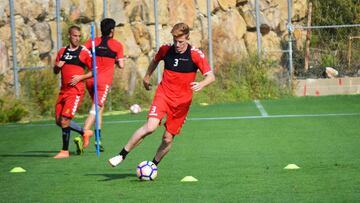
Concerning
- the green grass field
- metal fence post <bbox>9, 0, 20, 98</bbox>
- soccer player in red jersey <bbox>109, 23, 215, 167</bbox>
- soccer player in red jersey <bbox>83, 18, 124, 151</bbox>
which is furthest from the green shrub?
soccer player in red jersey <bbox>109, 23, 215, 167</bbox>

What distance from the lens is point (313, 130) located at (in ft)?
63.9

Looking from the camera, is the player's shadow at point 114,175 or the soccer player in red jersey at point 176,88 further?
the player's shadow at point 114,175

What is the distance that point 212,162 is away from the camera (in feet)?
47.2

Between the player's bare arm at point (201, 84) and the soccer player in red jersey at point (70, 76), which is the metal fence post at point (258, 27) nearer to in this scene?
the soccer player in red jersey at point (70, 76)

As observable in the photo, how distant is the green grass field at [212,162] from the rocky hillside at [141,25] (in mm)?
3527

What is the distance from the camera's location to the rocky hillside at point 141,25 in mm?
26172

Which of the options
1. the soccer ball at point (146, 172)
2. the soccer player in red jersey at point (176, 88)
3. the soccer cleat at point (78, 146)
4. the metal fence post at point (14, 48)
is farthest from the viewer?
the metal fence post at point (14, 48)

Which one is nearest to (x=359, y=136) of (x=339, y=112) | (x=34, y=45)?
(x=339, y=112)

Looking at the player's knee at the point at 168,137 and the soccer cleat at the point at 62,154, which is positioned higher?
the player's knee at the point at 168,137

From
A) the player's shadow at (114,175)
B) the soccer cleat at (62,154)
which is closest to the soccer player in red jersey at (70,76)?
the soccer cleat at (62,154)

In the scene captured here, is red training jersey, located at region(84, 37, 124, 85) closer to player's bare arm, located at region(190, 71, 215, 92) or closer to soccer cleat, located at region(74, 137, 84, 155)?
soccer cleat, located at region(74, 137, 84, 155)

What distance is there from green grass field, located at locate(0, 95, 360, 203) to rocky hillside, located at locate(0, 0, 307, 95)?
353 centimetres

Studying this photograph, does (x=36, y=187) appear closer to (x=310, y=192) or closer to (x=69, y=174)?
(x=69, y=174)

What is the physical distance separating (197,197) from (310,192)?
47.4 inches
